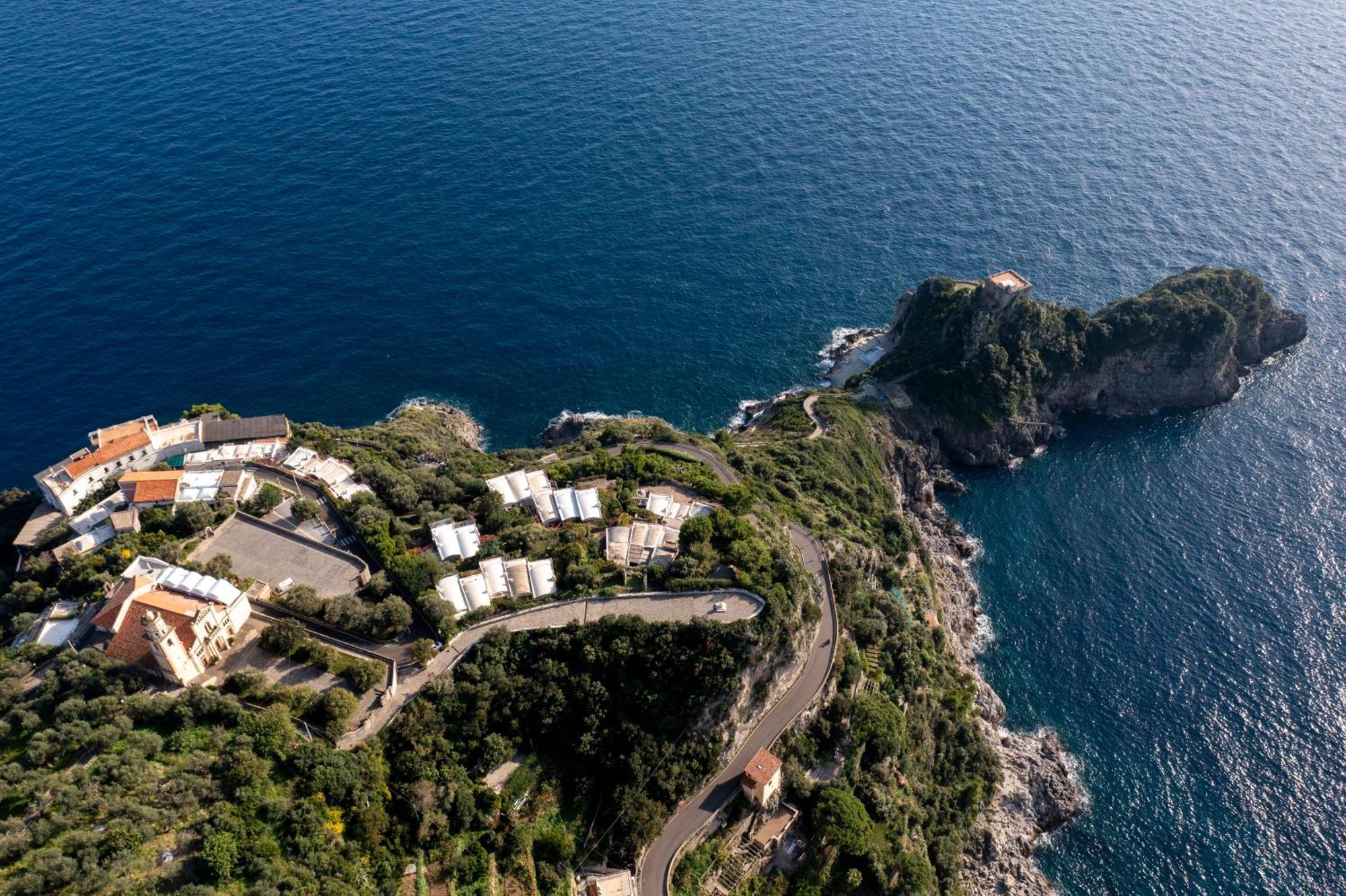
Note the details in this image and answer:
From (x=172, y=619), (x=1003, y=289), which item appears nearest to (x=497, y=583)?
(x=172, y=619)

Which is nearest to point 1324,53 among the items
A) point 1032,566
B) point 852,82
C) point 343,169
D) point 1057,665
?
point 852,82

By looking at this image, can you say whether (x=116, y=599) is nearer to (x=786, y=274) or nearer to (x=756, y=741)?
(x=756, y=741)

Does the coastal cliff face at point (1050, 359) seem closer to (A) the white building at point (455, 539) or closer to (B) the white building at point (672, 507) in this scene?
(B) the white building at point (672, 507)

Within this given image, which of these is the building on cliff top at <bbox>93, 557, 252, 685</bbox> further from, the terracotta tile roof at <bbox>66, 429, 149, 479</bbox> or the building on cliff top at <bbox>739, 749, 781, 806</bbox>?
the building on cliff top at <bbox>739, 749, 781, 806</bbox>

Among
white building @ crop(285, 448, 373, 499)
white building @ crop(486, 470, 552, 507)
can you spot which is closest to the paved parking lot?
white building @ crop(285, 448, 373, 499)

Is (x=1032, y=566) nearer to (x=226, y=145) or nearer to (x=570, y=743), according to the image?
(x=570, y=743)

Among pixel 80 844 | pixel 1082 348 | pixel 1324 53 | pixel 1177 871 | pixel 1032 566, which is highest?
pixel 1324 53
